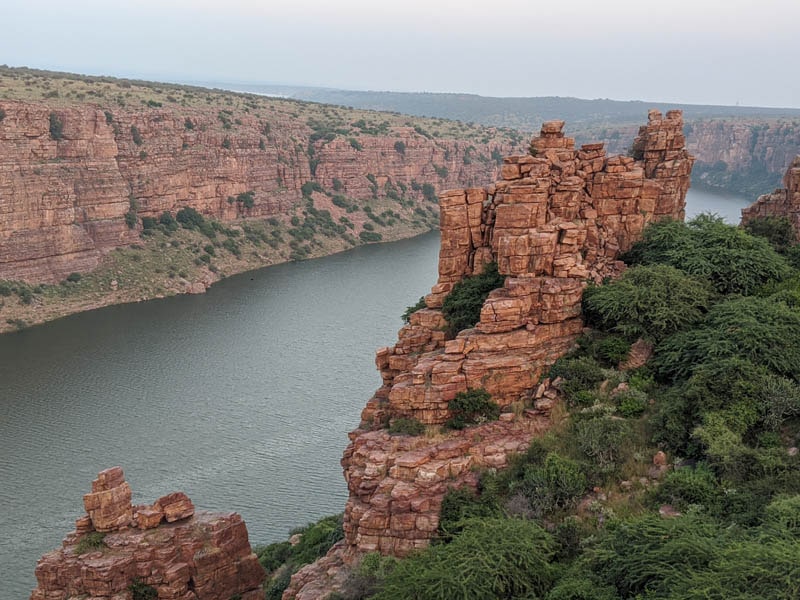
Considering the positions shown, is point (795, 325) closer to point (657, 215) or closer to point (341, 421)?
point (657, 215)

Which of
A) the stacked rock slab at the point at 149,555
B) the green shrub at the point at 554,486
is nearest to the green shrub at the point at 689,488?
the green shrub at the point at 554,486

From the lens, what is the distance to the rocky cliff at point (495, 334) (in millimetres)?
17609

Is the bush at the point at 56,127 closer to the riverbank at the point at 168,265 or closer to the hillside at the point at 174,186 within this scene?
the hillside at the point at 174,186

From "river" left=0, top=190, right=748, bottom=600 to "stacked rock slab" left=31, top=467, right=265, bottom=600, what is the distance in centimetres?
624

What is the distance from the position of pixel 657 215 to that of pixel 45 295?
1686 inches

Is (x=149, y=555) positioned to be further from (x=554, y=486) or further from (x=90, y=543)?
(x=554, y=486)

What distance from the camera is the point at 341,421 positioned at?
35812 mm

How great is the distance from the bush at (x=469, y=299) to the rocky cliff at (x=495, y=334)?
341 mm

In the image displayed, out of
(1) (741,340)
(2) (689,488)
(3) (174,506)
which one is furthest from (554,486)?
(3) (174,506)

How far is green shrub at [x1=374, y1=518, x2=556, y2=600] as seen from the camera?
1412 centimetres

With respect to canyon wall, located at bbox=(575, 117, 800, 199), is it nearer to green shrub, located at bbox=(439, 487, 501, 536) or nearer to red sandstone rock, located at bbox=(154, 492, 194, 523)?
green shrub, located at bbox=(439, 487, 501, 536)

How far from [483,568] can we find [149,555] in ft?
28.2

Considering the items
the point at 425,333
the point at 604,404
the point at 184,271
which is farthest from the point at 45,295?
the point at 604,404

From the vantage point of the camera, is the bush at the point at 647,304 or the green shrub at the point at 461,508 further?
the bush at the point at 647,304
